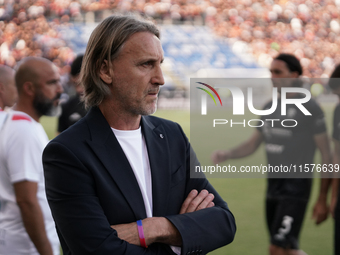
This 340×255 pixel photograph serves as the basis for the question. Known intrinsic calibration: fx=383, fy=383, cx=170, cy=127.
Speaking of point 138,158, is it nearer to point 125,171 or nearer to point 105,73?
point 125,171

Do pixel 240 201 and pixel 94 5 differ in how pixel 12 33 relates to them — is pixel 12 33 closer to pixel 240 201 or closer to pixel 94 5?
pixel 94 5

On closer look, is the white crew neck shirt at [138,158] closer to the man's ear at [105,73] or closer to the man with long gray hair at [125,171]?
the man with long gray hair at [125,171]

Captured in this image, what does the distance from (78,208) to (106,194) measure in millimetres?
124

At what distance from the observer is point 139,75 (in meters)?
1.70

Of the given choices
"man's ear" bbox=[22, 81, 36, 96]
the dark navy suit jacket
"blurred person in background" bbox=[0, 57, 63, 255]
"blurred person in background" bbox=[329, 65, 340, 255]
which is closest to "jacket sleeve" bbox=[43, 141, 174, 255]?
the dark navy suit jacket

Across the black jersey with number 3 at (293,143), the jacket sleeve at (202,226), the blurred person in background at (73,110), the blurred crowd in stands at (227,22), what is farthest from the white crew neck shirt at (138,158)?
the blurred crowd in stands at (227,22)

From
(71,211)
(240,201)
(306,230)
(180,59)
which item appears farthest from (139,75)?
(180,59)

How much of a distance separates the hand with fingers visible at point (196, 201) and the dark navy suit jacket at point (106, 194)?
0.03 m

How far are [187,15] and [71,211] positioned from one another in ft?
84.2

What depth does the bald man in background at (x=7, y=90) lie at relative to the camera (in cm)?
303

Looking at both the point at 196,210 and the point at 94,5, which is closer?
the point at 196,210

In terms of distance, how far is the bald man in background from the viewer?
9.93 ft

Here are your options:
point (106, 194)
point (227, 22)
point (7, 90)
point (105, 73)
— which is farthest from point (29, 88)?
point (227, 22)

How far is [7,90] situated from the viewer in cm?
304
